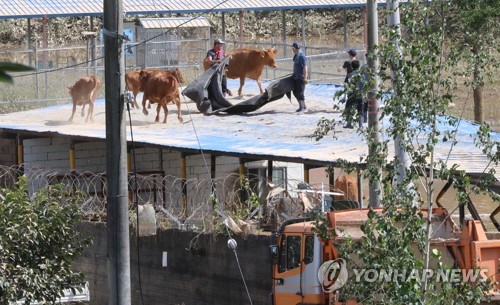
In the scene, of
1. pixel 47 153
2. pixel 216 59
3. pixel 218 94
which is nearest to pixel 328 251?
pixel 218 94

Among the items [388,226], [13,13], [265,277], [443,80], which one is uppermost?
[13,13]

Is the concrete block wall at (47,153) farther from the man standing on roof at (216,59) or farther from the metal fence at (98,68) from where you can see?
the metal fence at (98,68)

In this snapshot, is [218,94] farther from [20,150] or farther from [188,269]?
[188,269]

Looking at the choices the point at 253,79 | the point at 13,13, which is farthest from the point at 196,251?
the point at 13,13

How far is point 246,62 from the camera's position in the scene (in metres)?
25.5

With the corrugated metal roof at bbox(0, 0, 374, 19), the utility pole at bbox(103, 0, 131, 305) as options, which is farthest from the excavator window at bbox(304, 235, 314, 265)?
the corrugated metal roof at bbox(0, 0, 374, 19)

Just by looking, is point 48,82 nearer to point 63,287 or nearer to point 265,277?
point 265,277

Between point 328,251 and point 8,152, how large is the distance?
13.0 meters

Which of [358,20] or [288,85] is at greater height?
[358,20]

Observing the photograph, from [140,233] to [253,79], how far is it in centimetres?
954

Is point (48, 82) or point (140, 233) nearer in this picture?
point (140, 233)

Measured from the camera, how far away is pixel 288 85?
76.4 feet

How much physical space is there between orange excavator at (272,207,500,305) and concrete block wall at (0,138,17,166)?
1162cm

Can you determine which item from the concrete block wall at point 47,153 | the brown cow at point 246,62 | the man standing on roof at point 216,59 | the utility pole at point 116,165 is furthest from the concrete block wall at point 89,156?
the utility pole at point 116,165
